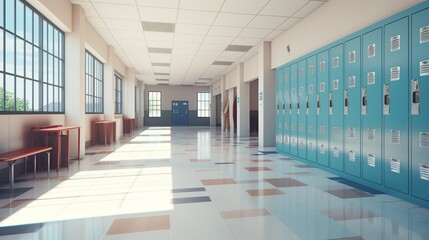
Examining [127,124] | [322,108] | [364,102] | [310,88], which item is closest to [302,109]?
[310,88]

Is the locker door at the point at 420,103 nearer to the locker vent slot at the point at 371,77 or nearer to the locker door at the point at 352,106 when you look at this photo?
the locker vent slot at the point at 371,77

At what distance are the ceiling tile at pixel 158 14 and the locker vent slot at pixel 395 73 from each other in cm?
391

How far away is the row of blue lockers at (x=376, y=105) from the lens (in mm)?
2809

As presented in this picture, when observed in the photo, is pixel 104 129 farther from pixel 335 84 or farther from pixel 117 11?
pixel 335 84

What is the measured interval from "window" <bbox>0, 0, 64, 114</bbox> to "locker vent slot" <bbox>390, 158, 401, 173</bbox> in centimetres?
490

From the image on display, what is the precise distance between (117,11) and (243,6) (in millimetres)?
2508

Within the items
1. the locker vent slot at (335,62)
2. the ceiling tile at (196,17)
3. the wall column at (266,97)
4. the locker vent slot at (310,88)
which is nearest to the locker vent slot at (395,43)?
the locker vent slot at (335,62)

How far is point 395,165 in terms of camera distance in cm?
310

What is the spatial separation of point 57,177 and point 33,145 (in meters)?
0.74

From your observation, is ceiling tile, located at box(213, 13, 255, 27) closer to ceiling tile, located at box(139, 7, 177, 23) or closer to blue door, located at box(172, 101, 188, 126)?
ceiling tile, located at box(139, 7, 177, 23)

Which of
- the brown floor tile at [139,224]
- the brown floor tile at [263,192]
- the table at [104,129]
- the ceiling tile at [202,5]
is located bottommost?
the brown floor tile at [139,224]

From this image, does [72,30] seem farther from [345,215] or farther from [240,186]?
→ [345,215]

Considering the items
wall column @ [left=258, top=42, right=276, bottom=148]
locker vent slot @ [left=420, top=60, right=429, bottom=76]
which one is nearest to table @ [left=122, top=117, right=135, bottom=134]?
wall column @ [left=258, top=42, right=276, bottom=148]

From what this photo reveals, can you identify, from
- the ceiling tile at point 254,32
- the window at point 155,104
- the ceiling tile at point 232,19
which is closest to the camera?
the ceiling tile at point 232,19
